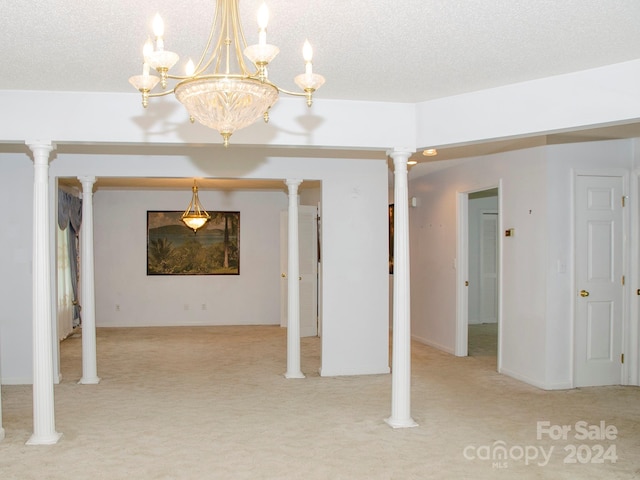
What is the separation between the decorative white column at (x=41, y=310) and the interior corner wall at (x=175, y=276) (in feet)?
20.5

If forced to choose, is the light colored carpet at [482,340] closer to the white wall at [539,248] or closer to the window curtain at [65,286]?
the white wall at [539,248]

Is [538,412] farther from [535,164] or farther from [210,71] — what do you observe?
[210,71]

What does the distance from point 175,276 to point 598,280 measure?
7188mm

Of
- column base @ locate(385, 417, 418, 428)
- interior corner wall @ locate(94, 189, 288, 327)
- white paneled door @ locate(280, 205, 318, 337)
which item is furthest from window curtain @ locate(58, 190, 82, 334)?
column base @ locate(385, 417, 418, 428)

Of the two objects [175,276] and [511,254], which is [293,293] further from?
[175,276]

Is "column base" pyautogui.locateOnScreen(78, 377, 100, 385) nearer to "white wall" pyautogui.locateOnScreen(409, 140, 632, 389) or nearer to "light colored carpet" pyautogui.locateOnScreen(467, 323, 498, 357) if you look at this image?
"white wall" pyautogui.locateOnScreen(409, 140, 632, 389)

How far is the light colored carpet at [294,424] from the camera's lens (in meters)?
3.58

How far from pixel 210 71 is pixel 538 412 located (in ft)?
12.2

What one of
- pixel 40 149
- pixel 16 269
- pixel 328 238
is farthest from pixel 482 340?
pixel 40 149

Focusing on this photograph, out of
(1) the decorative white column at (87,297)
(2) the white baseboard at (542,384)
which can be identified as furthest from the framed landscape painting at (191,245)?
(2) the white baseboard at (542,384)

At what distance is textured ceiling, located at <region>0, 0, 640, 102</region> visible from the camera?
2590mm

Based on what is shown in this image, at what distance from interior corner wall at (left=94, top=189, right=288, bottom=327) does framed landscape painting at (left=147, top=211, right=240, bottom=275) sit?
0.10 m

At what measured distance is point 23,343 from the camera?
581 centimetres

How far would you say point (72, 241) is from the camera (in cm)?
934
